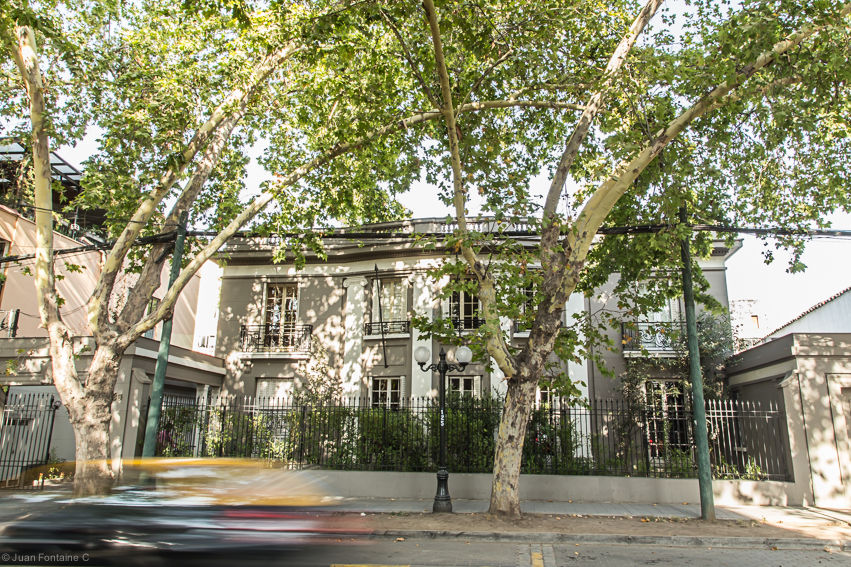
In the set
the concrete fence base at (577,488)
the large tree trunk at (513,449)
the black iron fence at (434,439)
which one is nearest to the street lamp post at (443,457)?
the large tree trunk at (513,449)

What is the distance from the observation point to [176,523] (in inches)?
192

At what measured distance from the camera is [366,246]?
19.9 meters

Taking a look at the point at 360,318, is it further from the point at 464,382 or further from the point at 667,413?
the point at 667,413

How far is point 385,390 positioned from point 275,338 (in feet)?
15.0

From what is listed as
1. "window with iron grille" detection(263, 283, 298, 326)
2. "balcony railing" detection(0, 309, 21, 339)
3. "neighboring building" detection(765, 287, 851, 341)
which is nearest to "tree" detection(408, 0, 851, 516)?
"neighboring building" detection(765, 287, 851, 341)

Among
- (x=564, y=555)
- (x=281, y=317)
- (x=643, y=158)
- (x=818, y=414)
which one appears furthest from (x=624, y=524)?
(x=281, y=317)

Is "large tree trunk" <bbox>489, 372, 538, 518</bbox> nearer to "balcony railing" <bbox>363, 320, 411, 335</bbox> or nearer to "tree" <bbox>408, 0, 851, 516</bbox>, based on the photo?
"tree" <bbox>408, 0, 851, 516</bbox>

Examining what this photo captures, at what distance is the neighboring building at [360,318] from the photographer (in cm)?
1853

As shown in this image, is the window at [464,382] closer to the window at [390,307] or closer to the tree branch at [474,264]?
the window at [390,307]

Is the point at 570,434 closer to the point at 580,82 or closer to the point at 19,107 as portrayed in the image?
the point at 580,82

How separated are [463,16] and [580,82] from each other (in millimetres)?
3034

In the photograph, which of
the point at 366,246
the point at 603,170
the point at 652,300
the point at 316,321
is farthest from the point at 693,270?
the point at 316,321

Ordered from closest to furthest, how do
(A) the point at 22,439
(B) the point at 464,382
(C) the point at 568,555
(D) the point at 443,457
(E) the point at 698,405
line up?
(C) the point at 568,555 → (E) the point at 698,405 → (D) the point at 443,457 → (A) the point at 22,439 → (B) the point at 464,382

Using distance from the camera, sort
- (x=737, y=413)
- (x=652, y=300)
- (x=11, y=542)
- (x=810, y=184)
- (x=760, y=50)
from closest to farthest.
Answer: (x=11, y=542) → (x=760, y=50) → (x=810, y=184) → (x=652, y=300) → (x=737, y=413)
